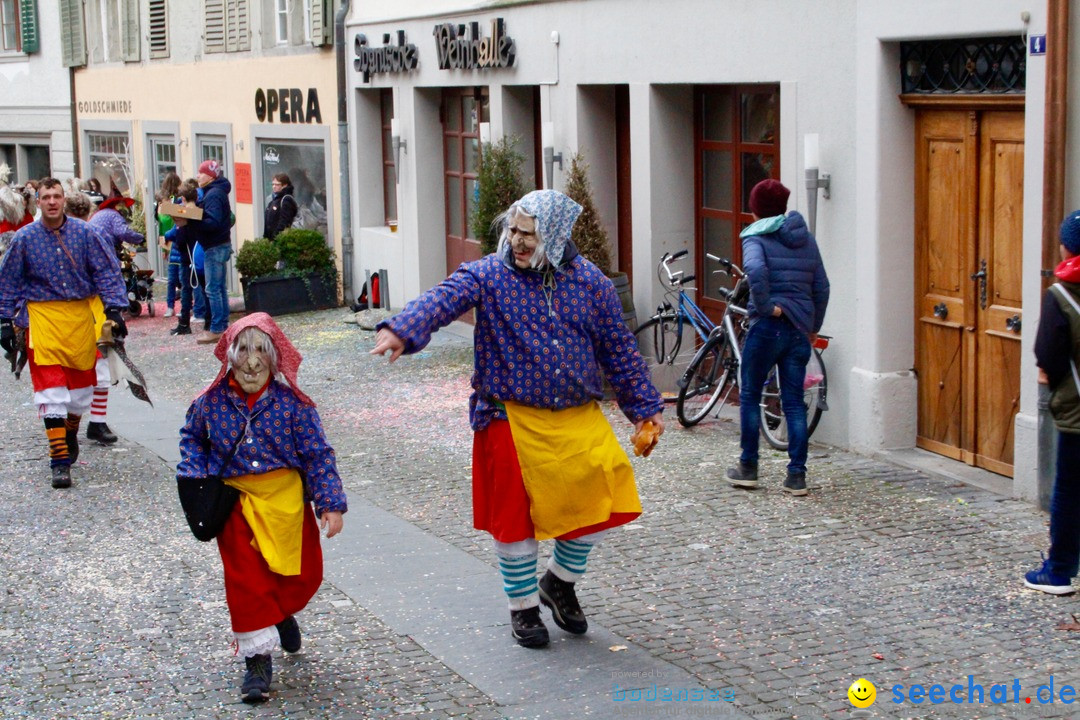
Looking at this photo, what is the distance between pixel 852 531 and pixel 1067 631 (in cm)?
170

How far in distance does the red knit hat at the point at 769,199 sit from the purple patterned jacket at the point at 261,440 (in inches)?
142

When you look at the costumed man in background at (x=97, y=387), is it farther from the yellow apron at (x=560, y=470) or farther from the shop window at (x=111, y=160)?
the shop window at (x=111, y=160)

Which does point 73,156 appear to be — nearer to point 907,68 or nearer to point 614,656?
point 907,68

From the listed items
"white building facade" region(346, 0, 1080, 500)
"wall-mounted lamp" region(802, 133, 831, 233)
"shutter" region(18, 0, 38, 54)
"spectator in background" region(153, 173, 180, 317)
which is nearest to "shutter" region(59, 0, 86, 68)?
"shutter" region(18, 0, 38, 54)

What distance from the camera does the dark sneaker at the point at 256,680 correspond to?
17.8ft

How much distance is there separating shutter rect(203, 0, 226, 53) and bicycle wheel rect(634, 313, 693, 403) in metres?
11.0

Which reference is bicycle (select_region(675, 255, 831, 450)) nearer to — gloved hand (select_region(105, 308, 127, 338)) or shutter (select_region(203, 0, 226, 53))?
gloved hand (select_region(105, 308, 127, 338))

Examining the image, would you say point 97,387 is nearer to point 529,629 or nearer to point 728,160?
point 728,160

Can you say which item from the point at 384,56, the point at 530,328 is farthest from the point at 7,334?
the point at 384,56

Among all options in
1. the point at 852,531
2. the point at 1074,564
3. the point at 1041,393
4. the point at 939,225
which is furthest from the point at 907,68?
the point at 1074,564

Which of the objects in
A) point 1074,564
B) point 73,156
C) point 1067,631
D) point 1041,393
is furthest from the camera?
point 73,156

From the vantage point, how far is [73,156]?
26156 millimetres

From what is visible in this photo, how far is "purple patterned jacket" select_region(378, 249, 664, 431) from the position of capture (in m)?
5.61

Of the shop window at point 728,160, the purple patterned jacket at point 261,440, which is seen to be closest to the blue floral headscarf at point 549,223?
the purple patterned jacket at point 261,440
